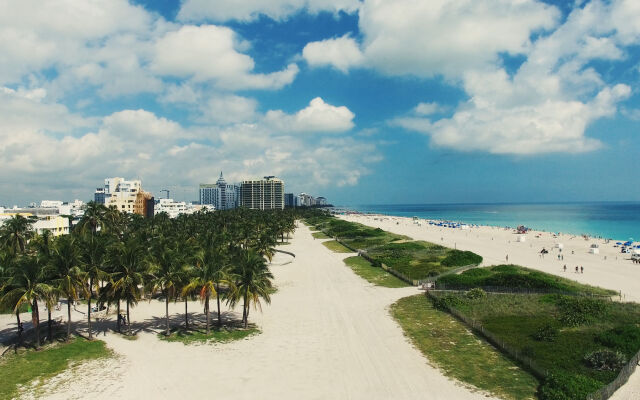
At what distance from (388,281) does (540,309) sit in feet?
75.5

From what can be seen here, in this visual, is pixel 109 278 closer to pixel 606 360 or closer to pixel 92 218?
pixel 606 360

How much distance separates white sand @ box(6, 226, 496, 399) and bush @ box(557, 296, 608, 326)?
16.8 metres

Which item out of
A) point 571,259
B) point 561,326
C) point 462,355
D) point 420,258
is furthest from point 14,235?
point 571,259

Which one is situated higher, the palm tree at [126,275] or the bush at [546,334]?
the palm tree at [126,275]

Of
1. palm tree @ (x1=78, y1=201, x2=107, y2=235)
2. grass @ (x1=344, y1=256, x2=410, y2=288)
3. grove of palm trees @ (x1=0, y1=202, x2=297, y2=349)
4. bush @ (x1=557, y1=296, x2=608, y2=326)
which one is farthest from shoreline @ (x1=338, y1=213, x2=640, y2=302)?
palm tree @ (x1=78, y1=201, x2=107, y2=235)

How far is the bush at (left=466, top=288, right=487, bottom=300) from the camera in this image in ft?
160

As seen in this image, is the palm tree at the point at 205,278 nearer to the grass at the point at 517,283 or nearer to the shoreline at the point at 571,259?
the grass at the point at 517,283

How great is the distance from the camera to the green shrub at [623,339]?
30.2m

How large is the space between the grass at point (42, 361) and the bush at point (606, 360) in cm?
3728

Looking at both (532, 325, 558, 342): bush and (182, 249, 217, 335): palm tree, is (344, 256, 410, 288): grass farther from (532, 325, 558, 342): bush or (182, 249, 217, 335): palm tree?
(182, 249, 217, 335): palm tree

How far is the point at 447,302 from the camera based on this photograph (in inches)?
1778

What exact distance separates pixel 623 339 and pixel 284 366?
89.4ft

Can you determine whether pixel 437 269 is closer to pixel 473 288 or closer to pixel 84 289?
pixel 473 288

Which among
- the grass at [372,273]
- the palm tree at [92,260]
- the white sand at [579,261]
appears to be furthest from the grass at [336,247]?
the palm tree at [92,260]
